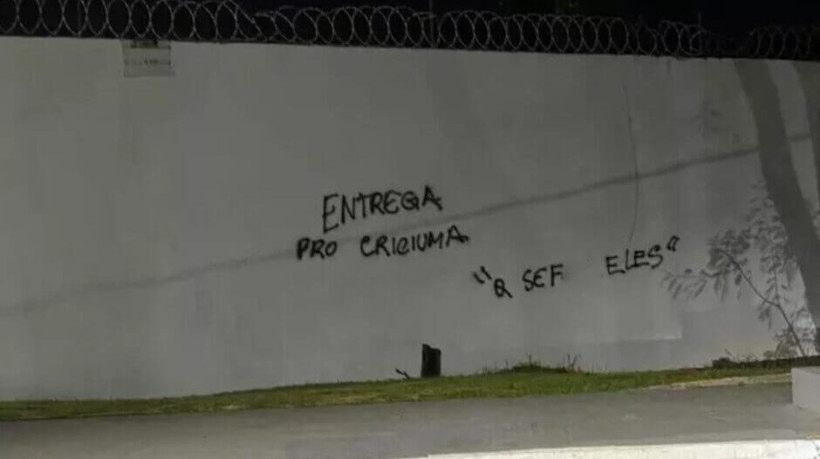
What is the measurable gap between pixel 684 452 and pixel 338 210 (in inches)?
75.6

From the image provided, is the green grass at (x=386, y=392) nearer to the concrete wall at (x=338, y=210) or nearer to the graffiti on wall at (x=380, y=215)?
the concrete wall at (x=338, y=210)

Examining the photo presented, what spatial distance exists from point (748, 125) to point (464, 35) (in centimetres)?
146

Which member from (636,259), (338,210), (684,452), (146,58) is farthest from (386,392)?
(146,58)

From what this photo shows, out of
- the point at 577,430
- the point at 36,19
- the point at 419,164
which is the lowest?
the point at 577,430

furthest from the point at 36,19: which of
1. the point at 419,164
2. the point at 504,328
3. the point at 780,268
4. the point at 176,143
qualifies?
the point at 780,268

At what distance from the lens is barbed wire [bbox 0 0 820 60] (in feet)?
15.4

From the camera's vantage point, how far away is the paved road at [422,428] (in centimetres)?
376

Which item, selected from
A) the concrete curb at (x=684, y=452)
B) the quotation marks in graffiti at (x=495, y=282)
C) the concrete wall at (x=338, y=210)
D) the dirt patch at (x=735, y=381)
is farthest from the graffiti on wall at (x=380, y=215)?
the concrete curb at (x=684, y=452)

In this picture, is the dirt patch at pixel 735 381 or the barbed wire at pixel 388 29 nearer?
the barbed wire at pixel 388 29

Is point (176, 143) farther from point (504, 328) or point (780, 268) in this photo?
point (780, 268)

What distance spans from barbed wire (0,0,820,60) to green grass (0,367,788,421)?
1.47 meters

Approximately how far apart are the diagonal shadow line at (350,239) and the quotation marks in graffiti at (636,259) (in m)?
0.33

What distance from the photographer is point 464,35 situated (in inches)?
207

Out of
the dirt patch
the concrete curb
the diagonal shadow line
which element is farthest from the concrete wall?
the concrete curb
